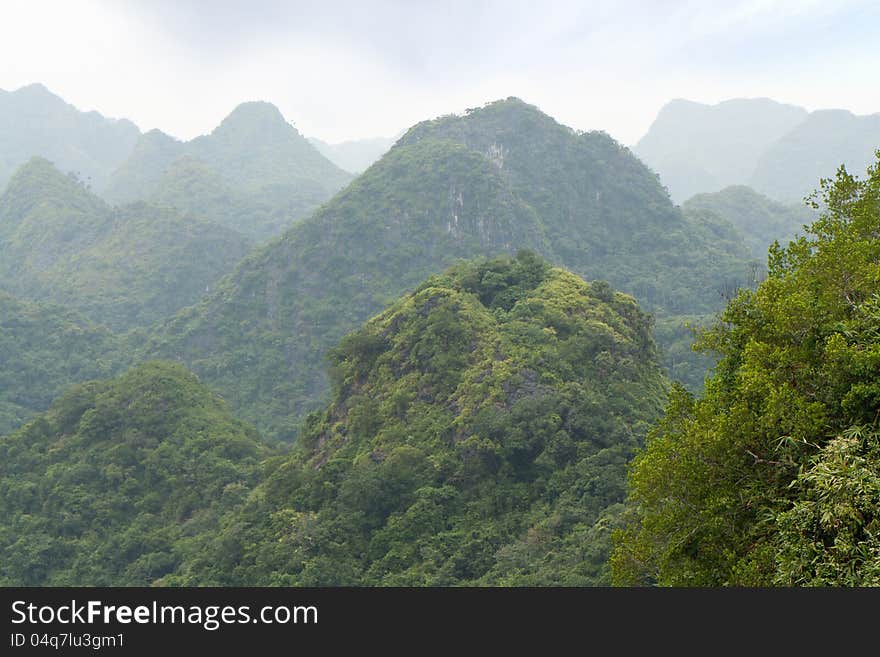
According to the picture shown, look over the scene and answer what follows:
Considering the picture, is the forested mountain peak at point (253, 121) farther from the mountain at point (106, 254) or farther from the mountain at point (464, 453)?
the mountain at point (464, 453)

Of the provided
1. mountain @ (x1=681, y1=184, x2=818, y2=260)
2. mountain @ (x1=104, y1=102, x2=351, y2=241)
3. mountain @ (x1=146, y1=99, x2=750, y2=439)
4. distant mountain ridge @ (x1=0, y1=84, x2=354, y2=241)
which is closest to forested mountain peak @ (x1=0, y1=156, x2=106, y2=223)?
mountain @ (x1=104, y1=102, x2=351, y2=241)

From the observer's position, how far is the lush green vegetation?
29.1 ft

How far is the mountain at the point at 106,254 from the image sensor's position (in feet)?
294

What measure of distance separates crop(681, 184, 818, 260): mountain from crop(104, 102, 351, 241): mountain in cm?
7432

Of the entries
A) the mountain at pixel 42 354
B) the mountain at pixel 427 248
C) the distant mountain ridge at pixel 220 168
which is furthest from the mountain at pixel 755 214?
the mountain at pixel 42 354

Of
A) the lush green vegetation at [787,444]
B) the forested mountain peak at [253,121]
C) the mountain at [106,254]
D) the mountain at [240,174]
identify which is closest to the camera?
the lush green vegetation at [787,444]

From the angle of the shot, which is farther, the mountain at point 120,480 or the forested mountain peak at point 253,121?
the forested mountain peak at point 253,121

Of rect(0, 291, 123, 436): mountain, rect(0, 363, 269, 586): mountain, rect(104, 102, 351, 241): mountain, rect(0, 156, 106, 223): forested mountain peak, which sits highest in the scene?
rect(104, 102, 351, 241): mountain

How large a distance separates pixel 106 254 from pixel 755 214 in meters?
97.6

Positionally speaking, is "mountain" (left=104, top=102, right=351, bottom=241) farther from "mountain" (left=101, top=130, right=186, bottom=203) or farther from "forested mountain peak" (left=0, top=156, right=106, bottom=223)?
"forested mountain peak" (left=0, top=156, right=106, bottom=223)

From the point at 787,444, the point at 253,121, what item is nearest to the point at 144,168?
the point at 253,121

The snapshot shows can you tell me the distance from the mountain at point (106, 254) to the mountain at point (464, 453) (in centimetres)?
6569

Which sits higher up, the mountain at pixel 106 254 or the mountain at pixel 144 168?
the mountain at pixel 144 168

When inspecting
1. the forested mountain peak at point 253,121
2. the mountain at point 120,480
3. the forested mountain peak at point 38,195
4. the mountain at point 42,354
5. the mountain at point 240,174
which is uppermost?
the forested mountain peak at point 253,121
